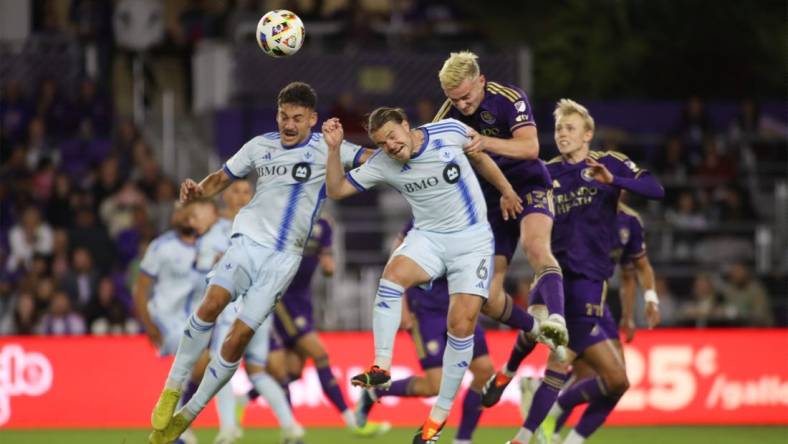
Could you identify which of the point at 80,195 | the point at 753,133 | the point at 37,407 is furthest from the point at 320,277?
the point at 753,133

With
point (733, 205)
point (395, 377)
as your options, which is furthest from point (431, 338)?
point (733, 205)

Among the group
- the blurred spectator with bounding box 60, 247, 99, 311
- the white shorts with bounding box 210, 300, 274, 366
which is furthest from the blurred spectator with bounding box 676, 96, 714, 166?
the white shorts with bounding box 210, 300, 274, 366

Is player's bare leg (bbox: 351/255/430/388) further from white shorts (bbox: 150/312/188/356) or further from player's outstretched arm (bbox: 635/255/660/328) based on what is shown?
white shorts (bbox: 150/312/188/356)

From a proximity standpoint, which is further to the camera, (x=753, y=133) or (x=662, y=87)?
(x=662, y=87)

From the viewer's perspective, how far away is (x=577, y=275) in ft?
34.6

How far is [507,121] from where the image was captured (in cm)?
1012

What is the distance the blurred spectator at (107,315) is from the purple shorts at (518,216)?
6580 millimetres

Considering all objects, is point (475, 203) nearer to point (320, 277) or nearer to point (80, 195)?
point (320, 277)

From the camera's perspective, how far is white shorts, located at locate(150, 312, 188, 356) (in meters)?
12.0

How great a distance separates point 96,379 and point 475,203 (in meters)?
5.90

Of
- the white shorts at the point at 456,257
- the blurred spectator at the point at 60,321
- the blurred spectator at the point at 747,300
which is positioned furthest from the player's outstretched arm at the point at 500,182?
the blurred spectator at the point at 747,300

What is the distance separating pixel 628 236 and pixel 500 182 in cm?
184

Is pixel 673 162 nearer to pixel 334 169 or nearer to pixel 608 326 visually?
pixel 608 326

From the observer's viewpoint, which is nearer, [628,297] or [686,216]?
[628,297]
